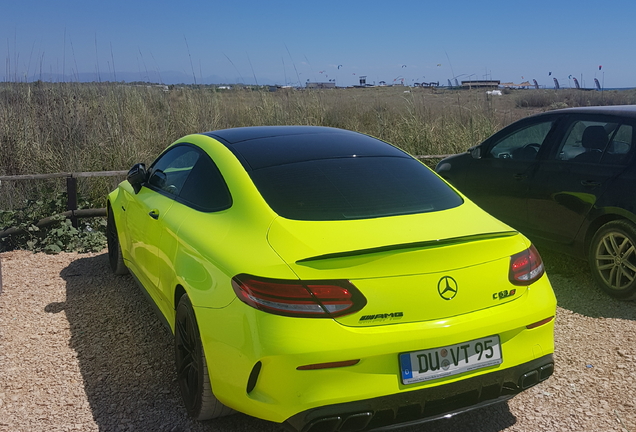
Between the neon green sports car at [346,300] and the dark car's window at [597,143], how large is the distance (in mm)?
2579

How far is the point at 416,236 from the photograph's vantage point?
9.14ft

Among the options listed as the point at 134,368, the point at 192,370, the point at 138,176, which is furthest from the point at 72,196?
the point at 192,370

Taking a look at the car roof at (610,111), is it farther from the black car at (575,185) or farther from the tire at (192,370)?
the tire at (192,370)

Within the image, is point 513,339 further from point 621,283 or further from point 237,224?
point 621,283

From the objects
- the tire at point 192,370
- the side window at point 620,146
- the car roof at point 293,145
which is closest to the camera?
the tire at point 192,370

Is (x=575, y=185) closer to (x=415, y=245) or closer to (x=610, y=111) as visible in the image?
(x=610, y=111)

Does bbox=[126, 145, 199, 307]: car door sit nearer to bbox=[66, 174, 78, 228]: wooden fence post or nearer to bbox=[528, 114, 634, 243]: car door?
bbox=[66, 174, 78, 228]: wooden fence post

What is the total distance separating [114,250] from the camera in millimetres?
5871

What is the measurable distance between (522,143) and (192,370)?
17.1 feet

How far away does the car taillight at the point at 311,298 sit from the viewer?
253cm

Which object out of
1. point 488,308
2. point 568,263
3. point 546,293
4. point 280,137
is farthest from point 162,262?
point 568,263

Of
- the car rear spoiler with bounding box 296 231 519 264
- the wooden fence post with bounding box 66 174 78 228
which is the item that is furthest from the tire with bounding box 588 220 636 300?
the wooden fence post with bounding box 66 174 78 228

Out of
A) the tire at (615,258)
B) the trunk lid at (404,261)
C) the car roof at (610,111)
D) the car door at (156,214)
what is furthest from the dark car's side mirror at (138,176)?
the car roof at (610,111)

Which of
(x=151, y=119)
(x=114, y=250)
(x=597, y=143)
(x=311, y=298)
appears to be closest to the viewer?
(x=311, y=298)
